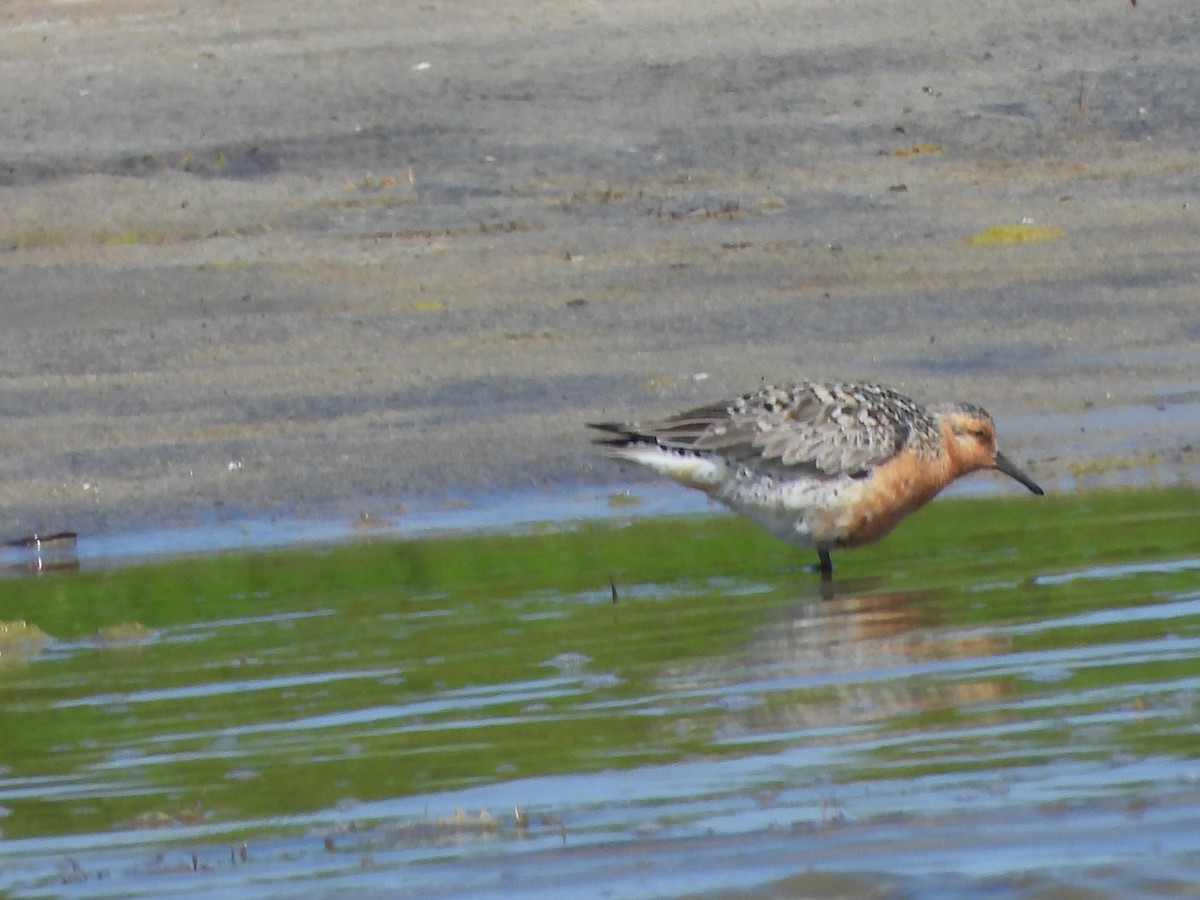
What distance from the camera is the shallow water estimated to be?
534 cm

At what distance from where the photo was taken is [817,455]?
9.67 meters

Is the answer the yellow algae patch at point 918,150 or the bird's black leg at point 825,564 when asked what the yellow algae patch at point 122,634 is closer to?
the bird's black leg at point 825,564

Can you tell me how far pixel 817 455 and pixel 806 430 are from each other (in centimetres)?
11

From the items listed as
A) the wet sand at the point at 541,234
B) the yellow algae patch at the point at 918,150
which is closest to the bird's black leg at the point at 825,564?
the wet sand at the point at 541,234

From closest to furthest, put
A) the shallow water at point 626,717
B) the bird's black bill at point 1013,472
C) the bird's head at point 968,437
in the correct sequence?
the shallow water at point 626,717 → the bird's head at point 968,437 → the bird's black bill at point 1013,472

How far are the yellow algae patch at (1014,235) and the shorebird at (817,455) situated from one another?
5.99 m

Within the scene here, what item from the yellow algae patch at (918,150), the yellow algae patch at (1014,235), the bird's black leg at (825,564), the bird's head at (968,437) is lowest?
the bird's black leg at (825,564)

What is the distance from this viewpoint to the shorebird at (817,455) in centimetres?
951

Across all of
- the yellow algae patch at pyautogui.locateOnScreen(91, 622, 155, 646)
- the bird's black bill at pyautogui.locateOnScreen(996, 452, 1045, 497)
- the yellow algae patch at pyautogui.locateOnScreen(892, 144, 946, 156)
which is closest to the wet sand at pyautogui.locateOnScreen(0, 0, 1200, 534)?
the yellow algae patch at pyautogui.locateOnScreen(892, 144, 946, 156)

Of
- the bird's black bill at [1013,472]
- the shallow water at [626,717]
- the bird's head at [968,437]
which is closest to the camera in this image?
the shallow water at [626,717]

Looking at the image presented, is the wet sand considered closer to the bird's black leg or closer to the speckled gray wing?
the speckled gray wing

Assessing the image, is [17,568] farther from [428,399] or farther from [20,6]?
[20,6]

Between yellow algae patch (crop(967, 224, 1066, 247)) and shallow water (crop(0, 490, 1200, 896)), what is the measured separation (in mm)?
5801

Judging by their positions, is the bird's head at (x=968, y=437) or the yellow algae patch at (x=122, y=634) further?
the bird's head at (x=968, y=437)
